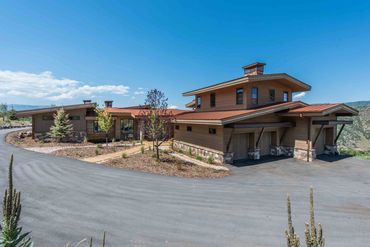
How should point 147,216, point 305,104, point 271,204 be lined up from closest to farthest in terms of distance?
1. point 147,216
2. point 271,204
3. point 305,104

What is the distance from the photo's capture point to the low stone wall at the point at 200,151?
15.0 metres

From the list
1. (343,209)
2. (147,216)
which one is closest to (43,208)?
(147,216)

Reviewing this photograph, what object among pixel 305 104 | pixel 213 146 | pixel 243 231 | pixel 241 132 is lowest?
pixel 243 231

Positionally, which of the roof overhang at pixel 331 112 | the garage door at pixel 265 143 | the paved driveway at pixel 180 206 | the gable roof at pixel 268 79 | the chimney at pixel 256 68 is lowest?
the paved driveway at pixel 180 206

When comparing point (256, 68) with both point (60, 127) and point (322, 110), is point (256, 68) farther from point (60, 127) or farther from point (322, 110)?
point (60, 127)

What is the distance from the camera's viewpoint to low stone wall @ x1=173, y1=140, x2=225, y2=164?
1495 cm

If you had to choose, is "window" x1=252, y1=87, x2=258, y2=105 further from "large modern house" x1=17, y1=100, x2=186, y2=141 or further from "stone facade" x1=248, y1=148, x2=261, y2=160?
"large modern house" x1=17, y1=100, x2=186, y2=141

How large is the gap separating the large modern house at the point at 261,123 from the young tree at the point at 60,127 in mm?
12368

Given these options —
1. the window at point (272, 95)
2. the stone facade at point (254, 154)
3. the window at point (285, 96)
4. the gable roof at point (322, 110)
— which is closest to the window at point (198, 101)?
the window at point (272, 95)

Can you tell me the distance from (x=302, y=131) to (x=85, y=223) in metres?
16.2

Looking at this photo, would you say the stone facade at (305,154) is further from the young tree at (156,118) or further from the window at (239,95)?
the young tree at (156,118)

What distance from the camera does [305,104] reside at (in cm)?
1761

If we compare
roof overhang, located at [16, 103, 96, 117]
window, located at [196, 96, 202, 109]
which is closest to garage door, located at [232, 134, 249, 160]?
window, located at [196, 96, 202, 109]

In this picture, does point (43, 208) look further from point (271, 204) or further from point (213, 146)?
point (213, 146)
